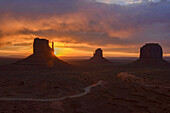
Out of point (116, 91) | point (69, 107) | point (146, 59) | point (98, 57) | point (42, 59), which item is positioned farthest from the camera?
point (98, 57)

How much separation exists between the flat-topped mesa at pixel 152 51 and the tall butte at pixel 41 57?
57.4 m

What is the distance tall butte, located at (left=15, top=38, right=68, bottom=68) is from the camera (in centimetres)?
7819

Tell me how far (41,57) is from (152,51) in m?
75.3

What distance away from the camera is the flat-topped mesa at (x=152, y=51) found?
9588 cm

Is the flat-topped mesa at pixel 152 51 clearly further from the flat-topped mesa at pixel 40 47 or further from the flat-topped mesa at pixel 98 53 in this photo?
the flat-topped mesa at pixel 40 47

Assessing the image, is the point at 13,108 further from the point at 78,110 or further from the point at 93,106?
the point at 93,106

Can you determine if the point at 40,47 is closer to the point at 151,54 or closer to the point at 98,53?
the point at 151,54

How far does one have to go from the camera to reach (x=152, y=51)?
96.1 m

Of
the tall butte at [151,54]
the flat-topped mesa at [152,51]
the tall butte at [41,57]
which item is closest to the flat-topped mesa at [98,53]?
the tall butte at [151,54]

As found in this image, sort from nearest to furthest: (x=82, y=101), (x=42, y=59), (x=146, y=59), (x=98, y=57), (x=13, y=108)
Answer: (x=13, y=108), (x=82, y=101), (x=42, y=59), (x=146, y=59), (x=98, y=57)

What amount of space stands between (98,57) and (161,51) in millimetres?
71337

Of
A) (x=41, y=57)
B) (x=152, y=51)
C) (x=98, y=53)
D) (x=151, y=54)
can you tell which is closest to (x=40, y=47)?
(x=41, y=57)

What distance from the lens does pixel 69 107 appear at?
17.2m

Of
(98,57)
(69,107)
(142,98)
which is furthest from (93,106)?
(98,57)
